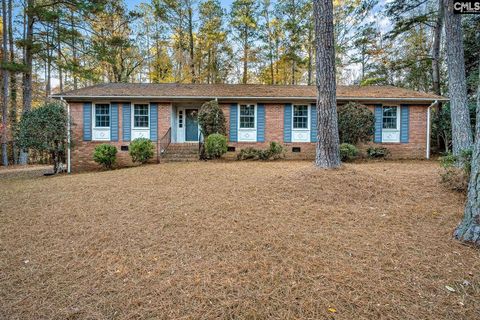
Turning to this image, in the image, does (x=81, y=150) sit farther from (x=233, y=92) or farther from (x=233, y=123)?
(x=233, y=92)

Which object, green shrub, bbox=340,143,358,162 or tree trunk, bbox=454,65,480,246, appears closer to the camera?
tree trunk, bbox=454,65,480,246

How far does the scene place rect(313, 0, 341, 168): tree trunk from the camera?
19.2 feet

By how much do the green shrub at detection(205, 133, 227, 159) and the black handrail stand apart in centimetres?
225

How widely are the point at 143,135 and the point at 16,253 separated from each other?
957cm

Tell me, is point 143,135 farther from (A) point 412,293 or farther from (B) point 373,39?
(B) point 373,39

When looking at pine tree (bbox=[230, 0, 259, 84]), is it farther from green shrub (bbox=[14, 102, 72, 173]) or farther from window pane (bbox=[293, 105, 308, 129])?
green shrub (bbox=[14, 102, 72, 173])

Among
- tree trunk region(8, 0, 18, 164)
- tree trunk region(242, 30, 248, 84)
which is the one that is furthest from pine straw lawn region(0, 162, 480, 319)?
tree trunk region(242, 30, 248, 84)

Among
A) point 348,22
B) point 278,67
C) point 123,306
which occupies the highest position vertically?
point 348,22

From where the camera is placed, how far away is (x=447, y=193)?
16.2 ft

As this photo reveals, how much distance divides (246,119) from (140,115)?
5.40 metres

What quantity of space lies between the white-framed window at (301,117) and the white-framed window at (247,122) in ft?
6.77

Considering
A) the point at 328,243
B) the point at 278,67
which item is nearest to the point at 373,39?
the point at 278,67

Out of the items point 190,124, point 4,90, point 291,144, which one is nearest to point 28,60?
point 4,90

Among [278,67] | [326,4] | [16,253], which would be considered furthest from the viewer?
[278,67]
